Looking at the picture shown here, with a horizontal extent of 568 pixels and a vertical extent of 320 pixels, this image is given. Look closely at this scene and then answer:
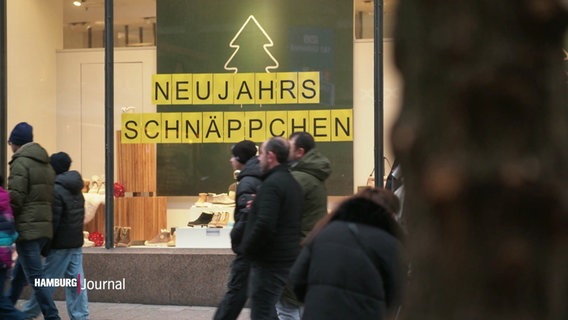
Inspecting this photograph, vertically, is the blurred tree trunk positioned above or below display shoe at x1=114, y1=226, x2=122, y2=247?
above

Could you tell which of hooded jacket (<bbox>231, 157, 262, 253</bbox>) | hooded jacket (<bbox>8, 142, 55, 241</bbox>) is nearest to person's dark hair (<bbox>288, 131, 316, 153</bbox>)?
hooded jacket (<bbox>231, 157, 262, 253</bbox>)

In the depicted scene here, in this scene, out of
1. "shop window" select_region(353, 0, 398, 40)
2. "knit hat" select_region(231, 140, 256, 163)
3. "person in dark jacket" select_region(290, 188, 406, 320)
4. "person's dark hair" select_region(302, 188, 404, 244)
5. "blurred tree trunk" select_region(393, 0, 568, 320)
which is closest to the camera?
"blurred tree trunk" select_region(393, 0, 568, 320)

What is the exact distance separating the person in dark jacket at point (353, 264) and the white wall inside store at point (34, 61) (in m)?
7.54

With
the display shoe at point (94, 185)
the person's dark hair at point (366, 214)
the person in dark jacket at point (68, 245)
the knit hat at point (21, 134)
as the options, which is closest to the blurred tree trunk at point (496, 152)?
the person's dark hair at point (366, 214)

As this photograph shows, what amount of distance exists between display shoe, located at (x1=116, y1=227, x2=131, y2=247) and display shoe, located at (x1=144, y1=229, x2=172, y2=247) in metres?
0.20

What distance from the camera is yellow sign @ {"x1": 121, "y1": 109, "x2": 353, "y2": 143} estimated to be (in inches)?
428

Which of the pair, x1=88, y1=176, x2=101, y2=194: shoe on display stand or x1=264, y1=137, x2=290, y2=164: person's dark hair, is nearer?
x1=264, y1=137, x2=290, y2=164: person's dark hair

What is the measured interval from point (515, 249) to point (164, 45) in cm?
999

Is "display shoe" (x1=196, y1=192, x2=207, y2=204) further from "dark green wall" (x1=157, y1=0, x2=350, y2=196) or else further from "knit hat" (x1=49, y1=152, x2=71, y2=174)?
"knit hat" (x1=49, y1=152, x2=71, y2=174)

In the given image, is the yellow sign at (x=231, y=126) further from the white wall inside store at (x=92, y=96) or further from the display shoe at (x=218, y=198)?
Answer: the display shoe at (x=218, y=198)

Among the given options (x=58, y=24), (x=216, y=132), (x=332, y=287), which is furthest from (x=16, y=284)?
(x=332, y=287)

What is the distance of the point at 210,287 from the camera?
33.9ft

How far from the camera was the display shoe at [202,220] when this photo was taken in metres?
11.2

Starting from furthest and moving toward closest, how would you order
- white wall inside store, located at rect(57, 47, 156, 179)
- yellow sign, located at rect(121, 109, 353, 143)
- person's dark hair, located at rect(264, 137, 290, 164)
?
white wall inside store, located at rect(57, 47, 156, 179) < yellow sign, located at rect(121, 109, 353, 143) < person's dark hair, located at rect(264, 137, 290, 164)
